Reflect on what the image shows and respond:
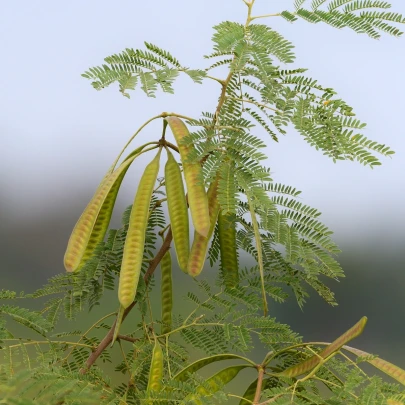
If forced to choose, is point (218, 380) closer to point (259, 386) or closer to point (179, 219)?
point (259, 386)

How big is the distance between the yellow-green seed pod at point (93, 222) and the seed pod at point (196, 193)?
4.6 inches

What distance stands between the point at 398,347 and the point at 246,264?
2303mm

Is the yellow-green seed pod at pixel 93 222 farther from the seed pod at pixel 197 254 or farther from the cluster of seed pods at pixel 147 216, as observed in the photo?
the seed pod at pixel 197 254

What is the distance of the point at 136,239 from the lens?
122 centimetres

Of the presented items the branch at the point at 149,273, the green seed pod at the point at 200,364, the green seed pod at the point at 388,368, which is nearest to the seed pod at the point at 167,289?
the branch at the point at 149,273

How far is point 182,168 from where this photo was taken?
1252 millimetres

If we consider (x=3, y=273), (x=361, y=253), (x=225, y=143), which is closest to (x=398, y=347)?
(x=361, y=253)

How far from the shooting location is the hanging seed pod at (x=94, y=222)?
1.24 m

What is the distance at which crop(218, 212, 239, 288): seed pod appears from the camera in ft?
4.51

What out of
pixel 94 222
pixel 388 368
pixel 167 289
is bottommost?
pixel 388 368

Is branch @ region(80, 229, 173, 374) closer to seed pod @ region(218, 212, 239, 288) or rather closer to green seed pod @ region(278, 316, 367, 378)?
seed pod @ region(218, 212, 239, 288)

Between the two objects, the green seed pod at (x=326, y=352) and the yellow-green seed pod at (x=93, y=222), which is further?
the yellow-green seed pod at (x=93, y=222)

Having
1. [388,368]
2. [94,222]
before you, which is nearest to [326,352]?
[388,368]

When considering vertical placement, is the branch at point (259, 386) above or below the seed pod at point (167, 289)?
below
